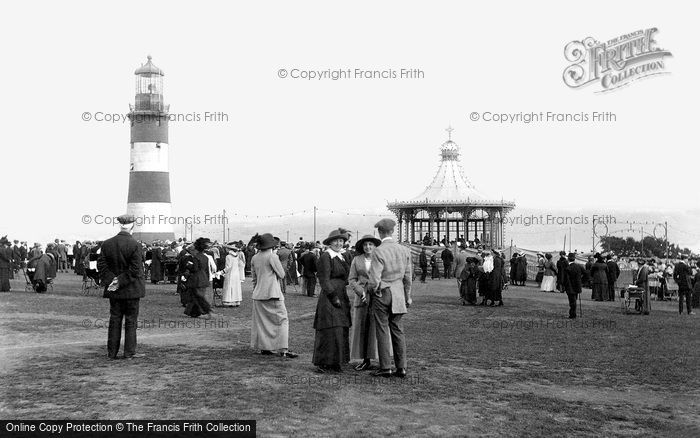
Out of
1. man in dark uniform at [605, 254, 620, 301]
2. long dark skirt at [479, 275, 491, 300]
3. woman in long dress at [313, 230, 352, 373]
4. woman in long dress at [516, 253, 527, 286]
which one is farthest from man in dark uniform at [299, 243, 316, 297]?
woman in long dress at [516, 253, 527, 286]

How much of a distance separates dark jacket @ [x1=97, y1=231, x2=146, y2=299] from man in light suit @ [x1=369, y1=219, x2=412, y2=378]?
3.23 meters

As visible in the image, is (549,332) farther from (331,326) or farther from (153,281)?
(153,281)

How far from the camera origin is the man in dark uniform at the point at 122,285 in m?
10.6

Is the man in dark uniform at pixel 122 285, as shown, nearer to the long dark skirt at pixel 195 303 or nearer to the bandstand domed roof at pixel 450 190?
Result: the long dark skirt at pixel 195 303

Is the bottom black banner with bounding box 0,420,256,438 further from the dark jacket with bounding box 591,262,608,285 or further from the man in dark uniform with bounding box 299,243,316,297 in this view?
the dark jacket with bounding box 591,262,608,285

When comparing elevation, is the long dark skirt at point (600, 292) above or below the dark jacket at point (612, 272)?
below

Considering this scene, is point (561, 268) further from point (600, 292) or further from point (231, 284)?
point (231, 284)

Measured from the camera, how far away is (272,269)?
1128 cm

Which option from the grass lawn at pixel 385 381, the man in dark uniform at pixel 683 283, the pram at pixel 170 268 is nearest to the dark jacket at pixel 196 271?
the grass lawn at pixel 385 381

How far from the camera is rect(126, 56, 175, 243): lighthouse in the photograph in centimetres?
4178

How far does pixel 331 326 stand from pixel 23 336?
18.9ft

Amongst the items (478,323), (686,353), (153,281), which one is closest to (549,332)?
(478,323)

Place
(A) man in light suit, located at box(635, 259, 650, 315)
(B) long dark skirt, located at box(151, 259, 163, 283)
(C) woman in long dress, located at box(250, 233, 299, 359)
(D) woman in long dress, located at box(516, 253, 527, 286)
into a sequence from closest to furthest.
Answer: (C) woman in long dress, located at box(250, 233, 299, 359)
(A) man in light suit, located at box(635, 259, 650, 315)
(B) long dark skirt, located at box(151, 259, 163, 283)
(D) woman in long dress, located at box(516, 253, 527, 286)

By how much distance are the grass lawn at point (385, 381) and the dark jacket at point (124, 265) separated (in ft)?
3.11
